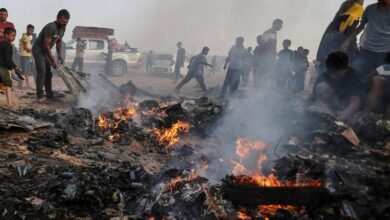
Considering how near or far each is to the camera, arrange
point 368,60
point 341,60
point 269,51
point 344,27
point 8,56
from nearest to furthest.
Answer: point 341,60 → point 368,60 → point 8,56 → point 344,27 → point 269,51

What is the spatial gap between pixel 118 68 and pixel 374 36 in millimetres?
16213

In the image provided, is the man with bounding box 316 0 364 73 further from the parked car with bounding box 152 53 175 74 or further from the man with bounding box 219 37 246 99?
the parked car with bounding box 152 53 175 74

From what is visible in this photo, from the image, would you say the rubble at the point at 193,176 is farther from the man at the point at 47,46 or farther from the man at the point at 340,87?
the man at the point at 47,46

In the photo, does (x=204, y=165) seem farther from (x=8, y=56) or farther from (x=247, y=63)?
(x=247, y=63)

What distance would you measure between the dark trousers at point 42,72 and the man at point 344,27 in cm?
616

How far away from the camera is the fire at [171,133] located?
6.58 metres

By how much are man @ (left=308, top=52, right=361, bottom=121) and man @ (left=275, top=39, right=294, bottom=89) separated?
21.6ft

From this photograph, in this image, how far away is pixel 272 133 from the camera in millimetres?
6133

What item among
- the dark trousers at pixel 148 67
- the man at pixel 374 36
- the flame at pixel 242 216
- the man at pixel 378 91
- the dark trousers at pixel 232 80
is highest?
the man at pixel 374 36

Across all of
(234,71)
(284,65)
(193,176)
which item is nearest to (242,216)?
(193,176)

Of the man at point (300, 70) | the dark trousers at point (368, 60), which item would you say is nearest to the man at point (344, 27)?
the dark trousers at point (368, 60)

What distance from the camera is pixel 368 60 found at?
6801mm

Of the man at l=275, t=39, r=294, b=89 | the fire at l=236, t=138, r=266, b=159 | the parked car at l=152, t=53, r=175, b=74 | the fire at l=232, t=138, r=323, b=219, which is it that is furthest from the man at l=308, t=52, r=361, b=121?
the parked car at l=152, t=53, r=175, b=74

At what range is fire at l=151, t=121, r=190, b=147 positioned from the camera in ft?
21.6
